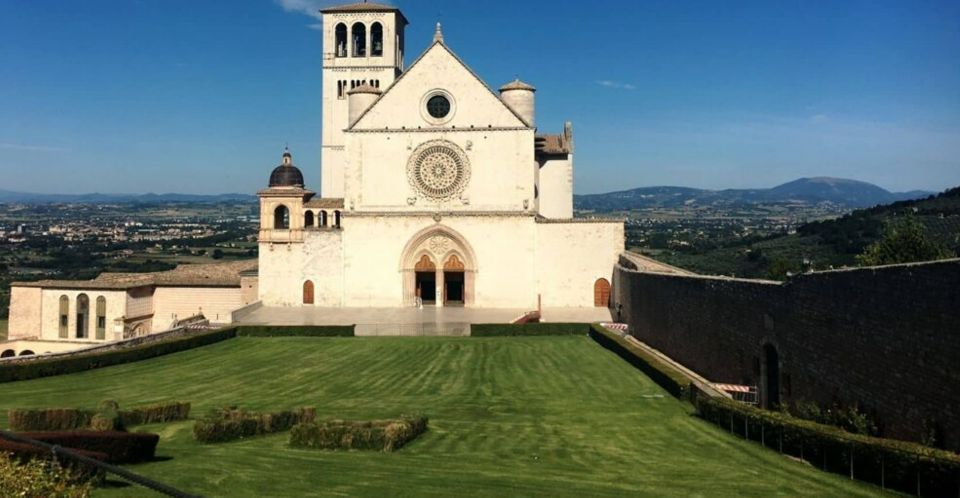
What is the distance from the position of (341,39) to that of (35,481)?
5611cm

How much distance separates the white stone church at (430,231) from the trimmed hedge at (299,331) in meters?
9.68

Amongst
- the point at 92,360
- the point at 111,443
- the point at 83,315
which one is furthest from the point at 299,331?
the point at 111,443

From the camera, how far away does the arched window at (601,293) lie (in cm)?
5016

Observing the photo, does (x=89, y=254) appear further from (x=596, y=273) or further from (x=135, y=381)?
(x=135, y=381)

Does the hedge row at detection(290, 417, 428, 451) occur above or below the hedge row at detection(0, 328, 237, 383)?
above

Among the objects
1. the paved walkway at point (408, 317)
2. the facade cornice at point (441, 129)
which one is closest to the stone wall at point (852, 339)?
the paved walkway at point (408, 317)

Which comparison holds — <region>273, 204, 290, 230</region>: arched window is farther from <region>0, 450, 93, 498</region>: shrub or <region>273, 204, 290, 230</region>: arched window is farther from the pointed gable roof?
<region>0, 450, 93, 498</region>: shrub

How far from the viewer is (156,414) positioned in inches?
739

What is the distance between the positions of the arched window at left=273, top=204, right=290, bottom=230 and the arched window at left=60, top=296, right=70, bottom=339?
468 inches

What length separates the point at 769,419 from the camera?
671 inches

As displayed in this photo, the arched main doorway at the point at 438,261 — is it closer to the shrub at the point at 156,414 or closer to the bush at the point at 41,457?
the shrub at the point at 156,414

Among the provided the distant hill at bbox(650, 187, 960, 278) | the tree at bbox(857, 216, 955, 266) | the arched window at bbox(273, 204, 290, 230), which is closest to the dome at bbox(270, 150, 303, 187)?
the arched window at bbox(273, 204, 290, 230)

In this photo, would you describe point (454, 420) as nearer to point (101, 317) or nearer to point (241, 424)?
point (241, 424)

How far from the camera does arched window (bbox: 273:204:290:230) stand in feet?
174
